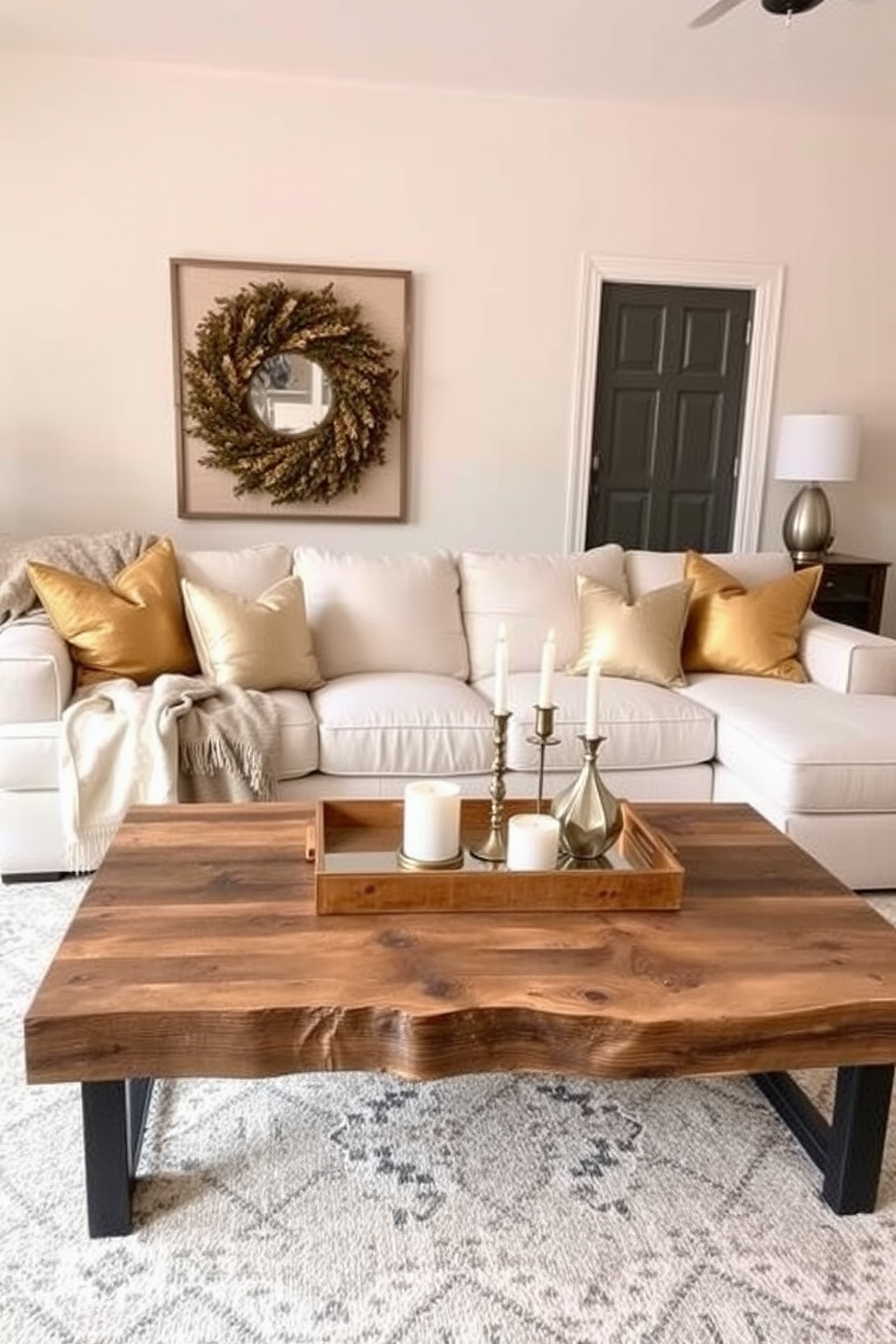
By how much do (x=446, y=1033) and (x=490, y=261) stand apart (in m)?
3.74

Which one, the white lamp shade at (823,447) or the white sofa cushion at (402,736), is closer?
the white sofa cushion at (402,736)

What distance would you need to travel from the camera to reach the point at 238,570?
3174 millimetres

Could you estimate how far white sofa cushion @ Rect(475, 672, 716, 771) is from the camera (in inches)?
107

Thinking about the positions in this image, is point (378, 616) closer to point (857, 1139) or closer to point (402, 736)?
point (402, 736)

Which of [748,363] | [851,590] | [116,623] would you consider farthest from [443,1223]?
[748,363]

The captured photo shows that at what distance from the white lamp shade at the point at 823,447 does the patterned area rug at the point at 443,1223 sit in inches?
118

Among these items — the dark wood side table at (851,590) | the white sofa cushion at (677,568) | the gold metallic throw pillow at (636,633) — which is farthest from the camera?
the dark wood side table at (851,590)

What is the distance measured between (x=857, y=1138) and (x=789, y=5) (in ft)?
8.59

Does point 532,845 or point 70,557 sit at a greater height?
point 70,557

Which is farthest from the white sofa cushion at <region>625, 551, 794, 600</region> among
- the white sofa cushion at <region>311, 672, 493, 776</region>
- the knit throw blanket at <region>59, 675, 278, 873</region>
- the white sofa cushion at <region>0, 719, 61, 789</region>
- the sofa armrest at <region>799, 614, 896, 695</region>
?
the white sofa cushion at <region>0, 719, 61, 789</region>

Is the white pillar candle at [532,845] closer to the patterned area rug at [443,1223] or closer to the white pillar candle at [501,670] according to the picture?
the white pillar candle at [501,670]

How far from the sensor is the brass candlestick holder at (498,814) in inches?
68.9

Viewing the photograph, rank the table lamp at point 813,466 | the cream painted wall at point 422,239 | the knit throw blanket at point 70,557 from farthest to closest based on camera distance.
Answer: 1. the table lamp at point 813,466
2. the cream painted wall at point 422,239
3. the knit throw blanket at point 70,557

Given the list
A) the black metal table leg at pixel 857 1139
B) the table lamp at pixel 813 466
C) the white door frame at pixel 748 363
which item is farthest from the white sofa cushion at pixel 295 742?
the table lamp at pixel 813 466
